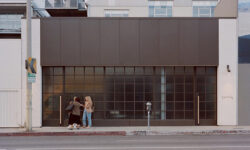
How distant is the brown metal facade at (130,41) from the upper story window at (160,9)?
13.0 meters

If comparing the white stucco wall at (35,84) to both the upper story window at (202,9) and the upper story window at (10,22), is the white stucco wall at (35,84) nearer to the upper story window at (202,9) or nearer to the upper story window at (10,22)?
the upper story window at (10,22)

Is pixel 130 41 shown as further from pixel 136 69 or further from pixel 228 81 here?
pixel 228 81

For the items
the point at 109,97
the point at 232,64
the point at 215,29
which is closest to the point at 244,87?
the point at 232,64

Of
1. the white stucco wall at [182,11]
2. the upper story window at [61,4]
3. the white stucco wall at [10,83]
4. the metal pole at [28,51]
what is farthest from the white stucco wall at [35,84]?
the white stucco wall at [182,11]

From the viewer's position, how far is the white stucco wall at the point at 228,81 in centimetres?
1432

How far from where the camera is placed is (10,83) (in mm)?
14148

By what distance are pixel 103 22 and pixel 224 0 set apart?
278 inches

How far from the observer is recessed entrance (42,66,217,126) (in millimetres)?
14484

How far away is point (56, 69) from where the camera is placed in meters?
14.5

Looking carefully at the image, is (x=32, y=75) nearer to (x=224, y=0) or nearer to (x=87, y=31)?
(x=87, y=31)

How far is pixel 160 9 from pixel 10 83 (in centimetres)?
1728

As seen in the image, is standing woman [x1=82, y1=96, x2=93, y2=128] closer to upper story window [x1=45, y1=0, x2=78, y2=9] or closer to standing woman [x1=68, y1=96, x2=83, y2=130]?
standing woman [x1=68, y1=96, x2=83, y2=130]

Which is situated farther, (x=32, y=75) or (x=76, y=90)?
(x=76, y=90)

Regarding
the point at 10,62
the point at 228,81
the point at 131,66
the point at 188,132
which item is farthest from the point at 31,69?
the point at 228,81
